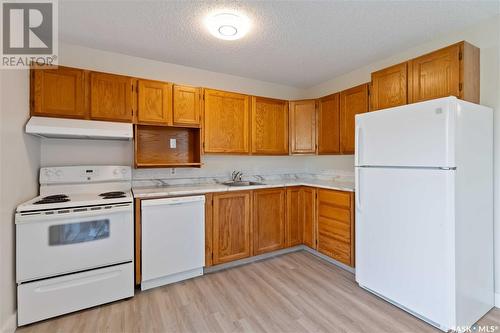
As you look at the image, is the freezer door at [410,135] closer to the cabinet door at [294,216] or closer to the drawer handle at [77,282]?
the cabinet door at [294,216]

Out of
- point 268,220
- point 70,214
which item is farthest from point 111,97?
point 268,220

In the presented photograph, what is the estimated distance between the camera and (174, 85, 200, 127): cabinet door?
2801mm

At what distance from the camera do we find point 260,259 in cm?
312

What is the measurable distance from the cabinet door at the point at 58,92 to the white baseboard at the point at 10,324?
1670mm

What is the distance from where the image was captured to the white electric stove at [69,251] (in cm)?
184

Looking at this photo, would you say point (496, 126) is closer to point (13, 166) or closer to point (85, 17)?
point (85, 17)

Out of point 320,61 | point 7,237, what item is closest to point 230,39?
point 320,61

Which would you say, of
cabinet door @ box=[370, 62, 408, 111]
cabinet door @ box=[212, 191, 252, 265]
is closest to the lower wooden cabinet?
cabinet door @ box=[212, 191, 252, 265]

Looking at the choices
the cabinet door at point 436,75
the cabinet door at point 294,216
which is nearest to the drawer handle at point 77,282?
the cabinet door at point 294,216

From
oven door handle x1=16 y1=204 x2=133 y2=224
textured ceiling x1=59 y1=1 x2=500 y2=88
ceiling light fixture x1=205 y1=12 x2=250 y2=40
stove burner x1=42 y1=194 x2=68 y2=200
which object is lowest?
oven door handle x1=16 y1=204 x2=133 y2=224

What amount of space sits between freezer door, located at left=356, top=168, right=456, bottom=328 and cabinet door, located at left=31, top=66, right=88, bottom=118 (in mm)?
2874

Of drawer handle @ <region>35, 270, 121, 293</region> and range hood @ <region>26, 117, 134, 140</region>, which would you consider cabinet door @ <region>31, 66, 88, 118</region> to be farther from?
drawer handle @ <region>35, 270, 121, 293</region>

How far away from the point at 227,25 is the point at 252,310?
2.50 meters

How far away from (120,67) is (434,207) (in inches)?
134
